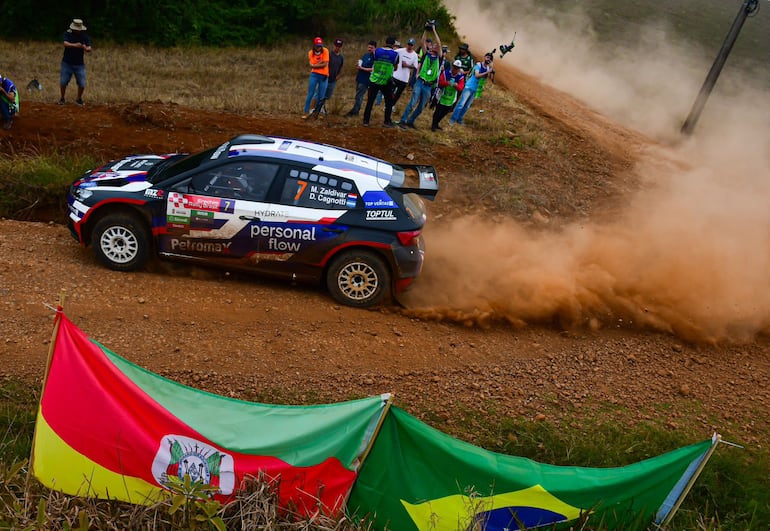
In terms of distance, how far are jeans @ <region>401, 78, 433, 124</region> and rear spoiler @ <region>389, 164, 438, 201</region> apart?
20.0ft

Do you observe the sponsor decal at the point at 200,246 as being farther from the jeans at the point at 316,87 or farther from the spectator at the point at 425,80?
the spectator at the point at 425,80

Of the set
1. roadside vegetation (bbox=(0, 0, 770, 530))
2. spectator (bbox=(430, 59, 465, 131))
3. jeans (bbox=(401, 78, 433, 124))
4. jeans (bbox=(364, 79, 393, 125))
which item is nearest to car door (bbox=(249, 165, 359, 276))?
roadside vegetation (bbox=(0, 0, 770, 530))

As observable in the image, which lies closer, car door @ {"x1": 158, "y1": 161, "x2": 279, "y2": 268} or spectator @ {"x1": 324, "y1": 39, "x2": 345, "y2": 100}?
car door @ {"x1": 158, "y1": 161, "x2": 279, "y2": 268}

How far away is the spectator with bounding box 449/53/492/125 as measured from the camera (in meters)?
14.8

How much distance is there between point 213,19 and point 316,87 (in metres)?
12.9

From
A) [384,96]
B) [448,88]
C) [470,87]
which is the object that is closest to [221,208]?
[384,96]

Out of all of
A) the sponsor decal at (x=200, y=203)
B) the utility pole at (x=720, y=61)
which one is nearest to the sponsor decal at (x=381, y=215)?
the sponsor decal at (x=200, y=203)

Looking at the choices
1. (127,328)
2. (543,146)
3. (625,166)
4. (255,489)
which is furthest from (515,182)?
(255,489)

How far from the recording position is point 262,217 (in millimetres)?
7719

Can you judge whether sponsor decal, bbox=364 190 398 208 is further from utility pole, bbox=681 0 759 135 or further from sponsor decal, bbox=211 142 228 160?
utility pole, bbox=681 0 759 135

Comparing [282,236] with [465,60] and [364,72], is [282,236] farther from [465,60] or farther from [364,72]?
[465,60]

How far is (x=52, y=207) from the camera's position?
9.74 m

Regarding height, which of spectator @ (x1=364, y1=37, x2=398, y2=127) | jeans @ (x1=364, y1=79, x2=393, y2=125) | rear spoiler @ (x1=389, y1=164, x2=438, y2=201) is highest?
spectator @ (x1=364, y1=37, x2=398, y2=127)

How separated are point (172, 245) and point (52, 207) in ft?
10.3
